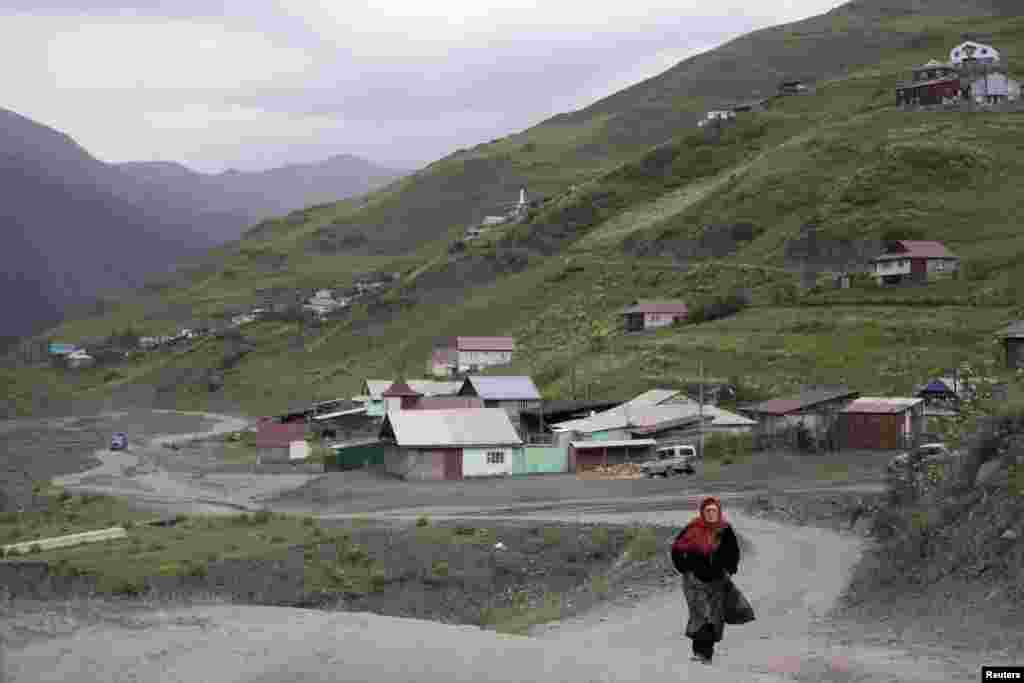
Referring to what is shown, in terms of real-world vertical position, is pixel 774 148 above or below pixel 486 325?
above

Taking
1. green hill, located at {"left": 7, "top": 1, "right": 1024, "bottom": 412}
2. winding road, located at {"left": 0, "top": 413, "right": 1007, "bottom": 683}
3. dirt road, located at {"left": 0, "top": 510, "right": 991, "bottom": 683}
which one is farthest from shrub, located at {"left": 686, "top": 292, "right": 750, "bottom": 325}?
dirt road, located at {"left": 0, "top": 510, "right": 991, "bottom": 683}

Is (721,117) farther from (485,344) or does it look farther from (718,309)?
(718,309)

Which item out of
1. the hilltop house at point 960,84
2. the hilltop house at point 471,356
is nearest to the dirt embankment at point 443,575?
the hilltop house at point 471,356

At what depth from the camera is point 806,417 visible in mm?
54500

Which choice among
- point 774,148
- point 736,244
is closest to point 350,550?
point 736,244

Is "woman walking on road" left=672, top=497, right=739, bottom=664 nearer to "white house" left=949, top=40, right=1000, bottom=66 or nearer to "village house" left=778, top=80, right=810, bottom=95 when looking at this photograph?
"white house" left=949, top=40, right=1000, bottom=66

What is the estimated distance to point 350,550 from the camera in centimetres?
3406

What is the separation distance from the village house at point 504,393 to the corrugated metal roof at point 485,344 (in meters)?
25.4

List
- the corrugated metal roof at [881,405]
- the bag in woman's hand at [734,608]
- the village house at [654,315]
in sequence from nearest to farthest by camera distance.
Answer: the bag in woman's hand at [734,608] → the corrugated metal roof at [881,405] → the village house at [654,315]

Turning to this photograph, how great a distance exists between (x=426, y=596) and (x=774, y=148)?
112 meters

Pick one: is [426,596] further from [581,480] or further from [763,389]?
[763,389]

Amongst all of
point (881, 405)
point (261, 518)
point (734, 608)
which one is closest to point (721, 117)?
point (881, 405)

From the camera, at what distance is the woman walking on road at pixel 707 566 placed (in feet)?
45.1

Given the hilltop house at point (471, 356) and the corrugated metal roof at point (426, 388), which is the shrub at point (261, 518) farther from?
the hilltop house at point (471, 356)
